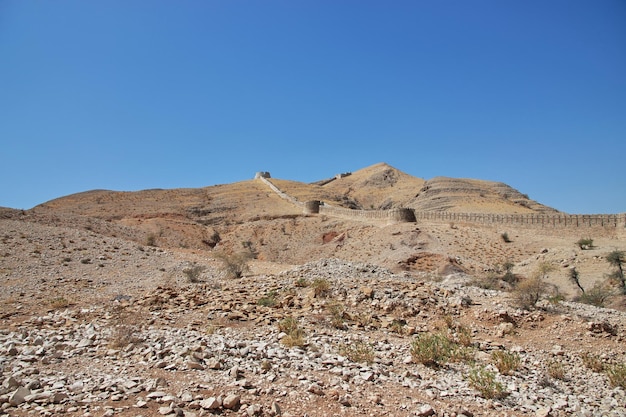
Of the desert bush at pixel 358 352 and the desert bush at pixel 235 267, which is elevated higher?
the desert bush at pixel 235 267

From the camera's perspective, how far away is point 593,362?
7703mm

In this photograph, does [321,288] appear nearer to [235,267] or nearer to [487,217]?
[235,267]

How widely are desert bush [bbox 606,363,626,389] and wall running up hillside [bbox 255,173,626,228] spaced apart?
22941 mm

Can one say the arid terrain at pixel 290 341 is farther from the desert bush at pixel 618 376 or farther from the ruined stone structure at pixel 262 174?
the ruined stone structure at pixel 262 174

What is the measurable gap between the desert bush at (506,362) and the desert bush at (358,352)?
A: 7.37 feet

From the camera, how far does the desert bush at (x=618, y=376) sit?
6.92 metres

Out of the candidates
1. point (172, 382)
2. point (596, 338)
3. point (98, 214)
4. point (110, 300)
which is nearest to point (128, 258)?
point (110, 300)

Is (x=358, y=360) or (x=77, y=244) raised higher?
(x=77, y=244)

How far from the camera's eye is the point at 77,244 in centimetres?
2169

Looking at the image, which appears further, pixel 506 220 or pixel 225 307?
pixel 506 220

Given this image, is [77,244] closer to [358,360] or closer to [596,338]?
[358,360]

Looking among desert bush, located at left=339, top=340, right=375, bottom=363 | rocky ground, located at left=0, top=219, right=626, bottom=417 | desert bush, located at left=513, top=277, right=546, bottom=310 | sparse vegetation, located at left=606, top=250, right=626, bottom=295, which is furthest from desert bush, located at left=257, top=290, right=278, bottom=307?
sparse vegetation, located at left=606, top=250, right=626, bottom=295

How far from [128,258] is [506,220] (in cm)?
2648

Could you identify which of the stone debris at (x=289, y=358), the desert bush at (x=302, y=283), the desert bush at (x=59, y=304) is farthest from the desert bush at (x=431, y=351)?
the desert bush at (x=59, y=304)
